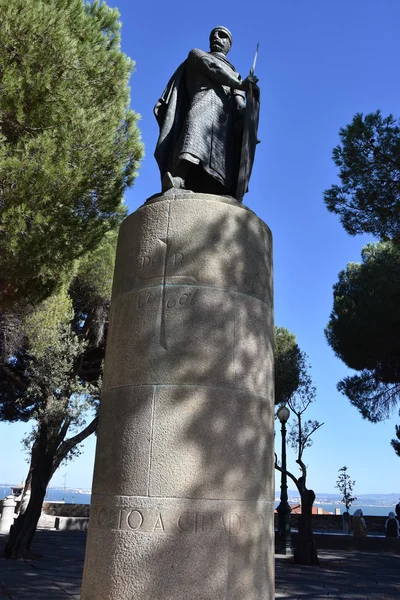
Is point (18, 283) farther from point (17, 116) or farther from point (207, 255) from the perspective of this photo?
point (207, 255)

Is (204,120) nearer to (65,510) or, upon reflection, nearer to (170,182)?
(170,182)

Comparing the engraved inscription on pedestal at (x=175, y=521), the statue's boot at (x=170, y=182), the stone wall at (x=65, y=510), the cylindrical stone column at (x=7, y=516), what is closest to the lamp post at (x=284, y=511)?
the cylindrical stone column at (x=7, y=516)

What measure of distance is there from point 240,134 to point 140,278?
5.84 ft

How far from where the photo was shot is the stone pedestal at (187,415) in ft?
9.54

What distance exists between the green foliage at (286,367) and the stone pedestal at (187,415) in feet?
58.6

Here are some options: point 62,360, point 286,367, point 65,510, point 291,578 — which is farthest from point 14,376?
point 286,367

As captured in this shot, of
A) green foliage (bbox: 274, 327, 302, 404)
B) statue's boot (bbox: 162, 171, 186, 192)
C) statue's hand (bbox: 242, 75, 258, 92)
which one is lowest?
statue's boot (bbox: 162, 171, 186, 192)

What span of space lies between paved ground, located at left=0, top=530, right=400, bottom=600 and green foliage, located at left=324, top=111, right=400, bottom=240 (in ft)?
22.3

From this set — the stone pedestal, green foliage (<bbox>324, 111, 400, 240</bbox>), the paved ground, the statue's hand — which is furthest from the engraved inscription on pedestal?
green foliage (<bbox>324, 111, 400, 240</bbox>)

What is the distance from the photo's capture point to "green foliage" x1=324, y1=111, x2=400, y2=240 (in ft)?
36.8

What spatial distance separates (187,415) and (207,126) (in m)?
2.47

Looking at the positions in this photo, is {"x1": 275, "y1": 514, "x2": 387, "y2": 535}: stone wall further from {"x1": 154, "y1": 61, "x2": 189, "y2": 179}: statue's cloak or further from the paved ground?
{"x1": 154, "y1": 61, "x2": 189, "y2": 179}: statue's cloak

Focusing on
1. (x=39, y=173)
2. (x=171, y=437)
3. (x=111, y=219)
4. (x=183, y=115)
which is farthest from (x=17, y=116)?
(x=171, y=437)

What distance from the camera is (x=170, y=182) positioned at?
4117 mm
